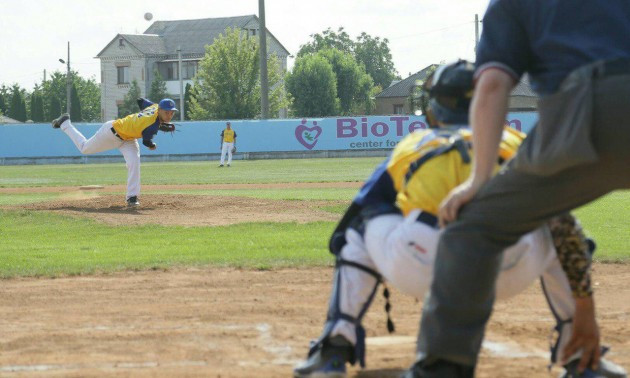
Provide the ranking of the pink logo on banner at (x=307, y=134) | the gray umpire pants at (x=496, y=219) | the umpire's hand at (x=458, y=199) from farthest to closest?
the pink logo on banner at (x=307, y=134) → the umpire's hand at (x=458, y=199) → the gray umpire pants at (x=496, y=219)

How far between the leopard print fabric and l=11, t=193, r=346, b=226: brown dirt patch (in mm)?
9743

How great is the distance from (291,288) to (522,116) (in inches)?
1476

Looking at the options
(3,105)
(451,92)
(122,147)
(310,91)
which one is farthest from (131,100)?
(451,92)

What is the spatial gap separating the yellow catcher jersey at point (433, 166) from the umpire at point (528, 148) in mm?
497

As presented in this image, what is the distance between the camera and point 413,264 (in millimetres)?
4344

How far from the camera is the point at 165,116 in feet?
56.4

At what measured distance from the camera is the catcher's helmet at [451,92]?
4.57 metres

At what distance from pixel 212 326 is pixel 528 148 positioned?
3.25 m

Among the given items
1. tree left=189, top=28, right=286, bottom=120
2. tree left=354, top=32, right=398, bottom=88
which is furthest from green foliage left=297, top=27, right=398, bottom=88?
tree left=189, top=28, right=286, bottom=120

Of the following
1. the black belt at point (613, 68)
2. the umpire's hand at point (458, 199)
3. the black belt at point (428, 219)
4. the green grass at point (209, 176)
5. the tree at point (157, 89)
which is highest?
the tree at point (157, 89)

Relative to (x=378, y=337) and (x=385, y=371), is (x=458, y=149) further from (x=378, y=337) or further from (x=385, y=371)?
(x=378, y=337)

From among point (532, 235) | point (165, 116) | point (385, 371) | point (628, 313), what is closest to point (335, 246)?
point (385, 371)

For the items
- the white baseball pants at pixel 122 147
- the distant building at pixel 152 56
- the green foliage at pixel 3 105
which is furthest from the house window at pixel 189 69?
the white baseball pants at pixel 122 147

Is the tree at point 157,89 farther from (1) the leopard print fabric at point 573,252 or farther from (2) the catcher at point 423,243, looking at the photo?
(1) the leopard print fabric at point 573,252
